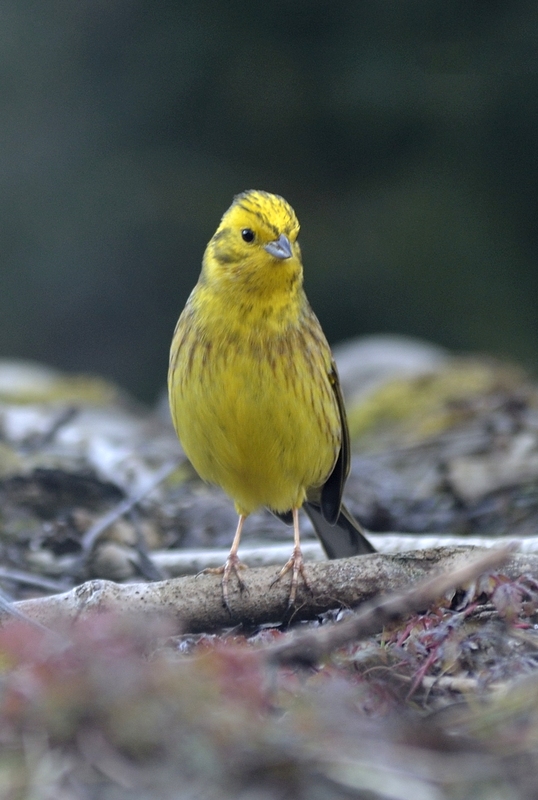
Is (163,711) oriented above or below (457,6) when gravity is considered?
below

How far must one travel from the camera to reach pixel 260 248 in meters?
3.45

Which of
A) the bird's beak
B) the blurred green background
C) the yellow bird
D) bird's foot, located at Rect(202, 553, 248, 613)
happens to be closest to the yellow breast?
the yellow bird

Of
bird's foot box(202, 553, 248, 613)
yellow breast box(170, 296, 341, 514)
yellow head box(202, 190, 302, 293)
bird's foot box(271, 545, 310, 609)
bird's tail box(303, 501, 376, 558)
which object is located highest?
yellow head box(202, 190, 302, 293)

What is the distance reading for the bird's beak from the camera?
336 centimetres

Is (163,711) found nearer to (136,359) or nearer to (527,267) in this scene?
(527,267)

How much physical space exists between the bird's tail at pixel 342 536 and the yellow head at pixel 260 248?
2.83 feet

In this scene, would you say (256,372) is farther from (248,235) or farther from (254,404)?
(248,235)

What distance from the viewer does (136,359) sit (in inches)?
396

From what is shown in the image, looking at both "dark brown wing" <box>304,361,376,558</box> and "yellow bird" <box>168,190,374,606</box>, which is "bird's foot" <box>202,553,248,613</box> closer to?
"yellow bird" <box>168,190,374,606</box>

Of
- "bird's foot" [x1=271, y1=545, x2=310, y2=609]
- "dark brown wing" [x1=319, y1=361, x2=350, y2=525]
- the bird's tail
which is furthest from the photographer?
"dark brown wing" [x1=319, y1=361, x2=350, y2=525]

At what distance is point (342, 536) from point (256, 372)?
74 centimetres

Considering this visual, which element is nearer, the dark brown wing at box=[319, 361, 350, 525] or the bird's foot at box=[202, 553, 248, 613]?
the bird's foot at box=[202, 553, 248, 613]

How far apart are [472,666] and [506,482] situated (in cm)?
233

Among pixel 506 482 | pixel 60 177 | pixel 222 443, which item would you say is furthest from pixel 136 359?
pixel 222 443
